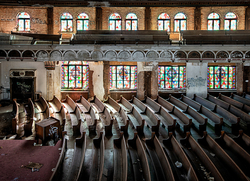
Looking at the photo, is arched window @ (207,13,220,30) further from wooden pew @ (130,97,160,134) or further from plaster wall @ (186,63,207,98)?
wooden pew @ (130,97,160,134)

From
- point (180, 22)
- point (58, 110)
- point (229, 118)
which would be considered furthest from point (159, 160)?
point (180, 22)

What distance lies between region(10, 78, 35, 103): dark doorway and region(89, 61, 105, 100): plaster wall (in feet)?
13.8

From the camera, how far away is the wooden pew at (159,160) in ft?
14.8

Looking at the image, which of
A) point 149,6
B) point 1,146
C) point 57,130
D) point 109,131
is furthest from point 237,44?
point 1,146

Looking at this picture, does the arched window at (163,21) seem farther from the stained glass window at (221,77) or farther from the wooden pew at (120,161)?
the wooden pew at (120,161)

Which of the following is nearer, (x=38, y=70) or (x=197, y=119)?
(x=197, y=119)

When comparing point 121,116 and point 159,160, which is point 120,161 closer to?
point 159,160

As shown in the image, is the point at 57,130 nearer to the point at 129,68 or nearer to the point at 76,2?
the point at 129,68

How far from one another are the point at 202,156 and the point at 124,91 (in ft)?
31.1

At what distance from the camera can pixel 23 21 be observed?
15.0 m

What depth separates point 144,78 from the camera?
14.1m

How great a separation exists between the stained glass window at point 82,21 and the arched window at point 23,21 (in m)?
3.86

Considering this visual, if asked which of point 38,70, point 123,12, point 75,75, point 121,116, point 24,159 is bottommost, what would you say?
point 24,159

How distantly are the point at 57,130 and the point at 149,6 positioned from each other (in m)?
12.0
